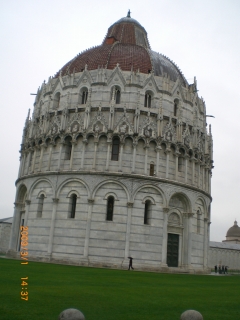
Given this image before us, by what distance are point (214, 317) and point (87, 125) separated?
2669 cm

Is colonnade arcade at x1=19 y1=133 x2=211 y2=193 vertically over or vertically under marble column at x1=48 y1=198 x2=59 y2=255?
over

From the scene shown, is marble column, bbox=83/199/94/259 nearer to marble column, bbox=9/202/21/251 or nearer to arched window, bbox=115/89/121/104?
marble column, bbox=9/202/21/251

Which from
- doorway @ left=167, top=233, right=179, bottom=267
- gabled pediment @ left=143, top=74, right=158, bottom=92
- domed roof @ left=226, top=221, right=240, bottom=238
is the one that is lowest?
doorway @ left=167, top=233, right=179, bottom=267

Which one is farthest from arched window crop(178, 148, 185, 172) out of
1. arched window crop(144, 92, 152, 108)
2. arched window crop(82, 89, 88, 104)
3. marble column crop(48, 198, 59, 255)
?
marble column crop(48, 198, 59, 255)

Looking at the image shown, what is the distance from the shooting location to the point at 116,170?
3372cm

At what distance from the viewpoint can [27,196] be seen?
3675 cm

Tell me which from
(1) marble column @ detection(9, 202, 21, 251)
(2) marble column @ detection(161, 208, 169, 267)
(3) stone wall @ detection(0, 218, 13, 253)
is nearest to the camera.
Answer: (2) marble column @ detection(161, 208, 169, 267)

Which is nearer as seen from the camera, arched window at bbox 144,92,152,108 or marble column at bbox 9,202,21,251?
arched window at bbox 144,92,152,108

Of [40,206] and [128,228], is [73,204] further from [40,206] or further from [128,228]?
[128,228]

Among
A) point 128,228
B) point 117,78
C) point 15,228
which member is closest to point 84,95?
point 117,78

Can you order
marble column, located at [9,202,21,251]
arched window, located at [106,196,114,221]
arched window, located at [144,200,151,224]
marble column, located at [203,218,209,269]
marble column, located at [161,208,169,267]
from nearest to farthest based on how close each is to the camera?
marble column, located at [161,208,169,267], arched window, located at [106,196,114,221], arched window, located at [144,200,151,224], marble column, located at [203,218,209,269], marble column, located at [9,202,21,251]

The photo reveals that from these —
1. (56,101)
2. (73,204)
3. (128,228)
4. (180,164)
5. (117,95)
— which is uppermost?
(117,95)

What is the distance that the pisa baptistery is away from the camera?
1287 inches

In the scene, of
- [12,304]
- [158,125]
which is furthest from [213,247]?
[12,304]
